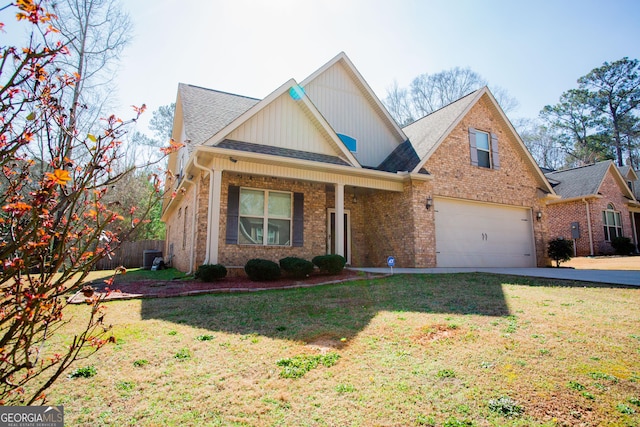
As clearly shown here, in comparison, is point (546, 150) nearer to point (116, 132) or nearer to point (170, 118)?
point (170, 118)

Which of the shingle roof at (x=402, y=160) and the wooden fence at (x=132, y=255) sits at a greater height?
the shingle roof at (x=402, y=160)

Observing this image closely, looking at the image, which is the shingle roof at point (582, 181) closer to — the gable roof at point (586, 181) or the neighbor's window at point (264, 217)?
the gable roof at point (586, 181)

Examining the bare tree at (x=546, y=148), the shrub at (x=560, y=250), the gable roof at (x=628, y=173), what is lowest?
the shrub at (x=560, y=250)

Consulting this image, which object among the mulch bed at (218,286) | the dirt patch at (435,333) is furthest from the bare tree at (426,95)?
the dirt patch at (435,333)

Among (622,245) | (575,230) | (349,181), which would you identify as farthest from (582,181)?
(349,181)

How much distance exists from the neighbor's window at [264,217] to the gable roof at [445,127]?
437cm

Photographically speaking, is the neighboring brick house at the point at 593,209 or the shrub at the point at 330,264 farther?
the neighboring brick house at the point at 593,209

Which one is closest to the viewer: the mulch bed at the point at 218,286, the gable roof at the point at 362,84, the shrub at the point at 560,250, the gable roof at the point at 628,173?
the mulch bed at the point at 218,286

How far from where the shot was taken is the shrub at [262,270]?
866 centimetres

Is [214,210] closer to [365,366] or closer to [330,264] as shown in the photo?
[330,264]

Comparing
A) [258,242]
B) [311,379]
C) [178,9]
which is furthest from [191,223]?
[311,379]

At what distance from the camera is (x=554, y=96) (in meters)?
34.9

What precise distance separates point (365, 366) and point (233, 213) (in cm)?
714

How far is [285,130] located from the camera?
10516 millimetres
